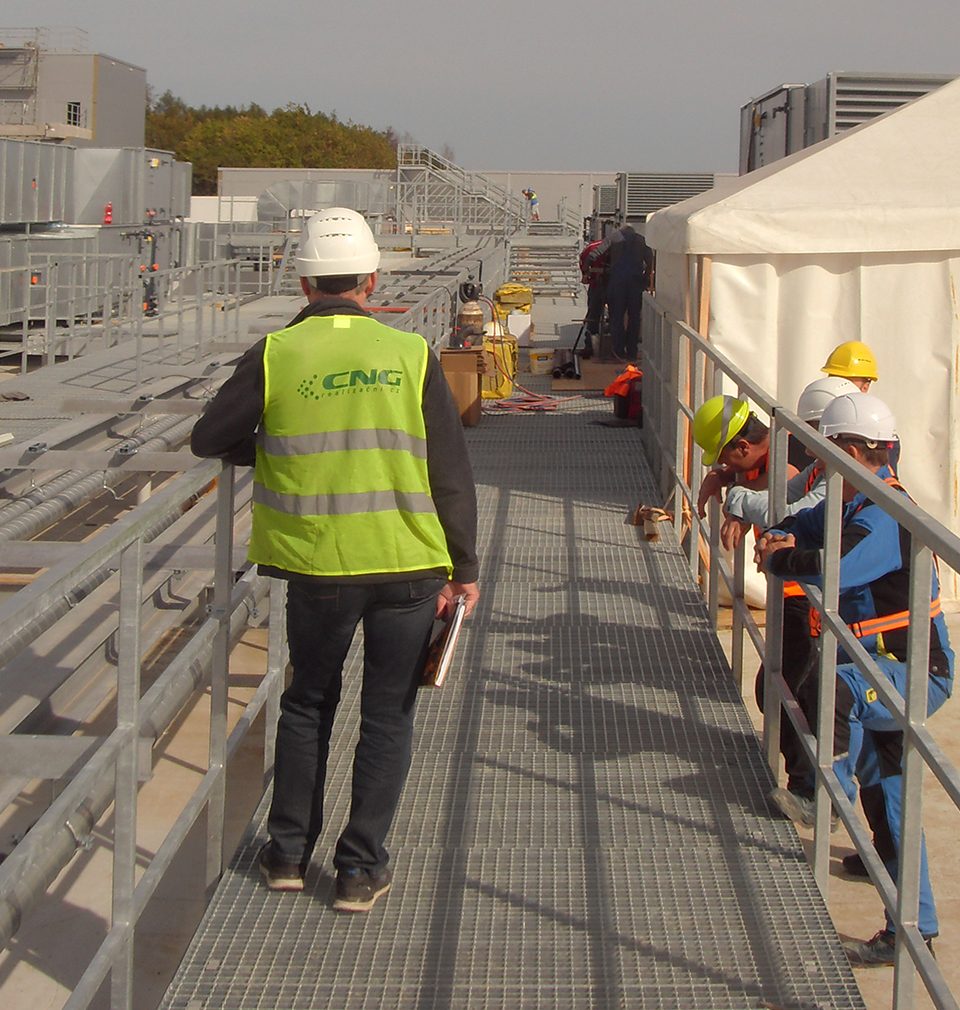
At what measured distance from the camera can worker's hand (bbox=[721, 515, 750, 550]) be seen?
516 centimetres

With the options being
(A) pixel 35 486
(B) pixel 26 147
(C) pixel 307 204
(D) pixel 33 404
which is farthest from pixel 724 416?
(C) pixel 307 204

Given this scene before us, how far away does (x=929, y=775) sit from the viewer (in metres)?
6.68

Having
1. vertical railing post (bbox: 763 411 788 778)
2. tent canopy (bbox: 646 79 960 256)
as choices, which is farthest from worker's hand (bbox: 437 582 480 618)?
tent canopy (bbox: 646 79 960 256)

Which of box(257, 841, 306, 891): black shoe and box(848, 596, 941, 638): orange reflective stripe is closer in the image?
box(257, 841, 306, 891): black shoe

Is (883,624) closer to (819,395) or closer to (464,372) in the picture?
(819,395)

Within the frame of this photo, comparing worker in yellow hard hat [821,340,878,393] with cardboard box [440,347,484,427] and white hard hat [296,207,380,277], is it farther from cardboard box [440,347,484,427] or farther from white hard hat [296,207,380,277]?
cardboard box [440,347,484,427]

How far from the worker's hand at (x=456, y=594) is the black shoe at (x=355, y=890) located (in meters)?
0.74

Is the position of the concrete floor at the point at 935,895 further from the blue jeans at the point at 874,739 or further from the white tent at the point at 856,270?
the white tent at the point at 856,270

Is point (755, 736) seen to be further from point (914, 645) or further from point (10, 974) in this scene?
point (10, 974)

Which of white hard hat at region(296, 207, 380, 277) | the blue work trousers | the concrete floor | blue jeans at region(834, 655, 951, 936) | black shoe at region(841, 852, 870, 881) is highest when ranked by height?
the blue work trousers

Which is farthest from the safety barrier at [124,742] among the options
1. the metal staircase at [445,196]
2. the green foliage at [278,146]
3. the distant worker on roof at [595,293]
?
the green foliage at [278,146]

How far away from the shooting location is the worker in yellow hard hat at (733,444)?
5664 millimetres

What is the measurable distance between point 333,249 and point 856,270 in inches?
222

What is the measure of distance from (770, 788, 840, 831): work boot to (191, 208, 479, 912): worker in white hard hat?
129cm
